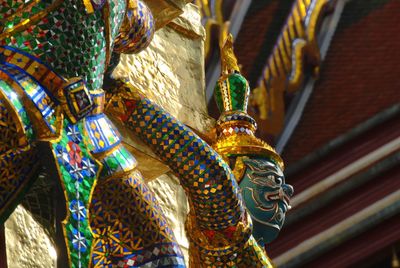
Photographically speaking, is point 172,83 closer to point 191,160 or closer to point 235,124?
point 235,124

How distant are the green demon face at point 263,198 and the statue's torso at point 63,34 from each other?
1.55ft

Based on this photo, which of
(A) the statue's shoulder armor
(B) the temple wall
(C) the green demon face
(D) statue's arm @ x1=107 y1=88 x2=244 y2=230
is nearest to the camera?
(A) the statue's shoulder armor

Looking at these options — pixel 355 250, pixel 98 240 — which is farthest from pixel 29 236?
pixel 355 250

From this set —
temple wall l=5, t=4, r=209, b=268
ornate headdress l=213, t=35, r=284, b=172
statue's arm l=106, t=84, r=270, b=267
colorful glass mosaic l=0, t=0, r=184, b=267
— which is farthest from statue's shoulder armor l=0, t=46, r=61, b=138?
ornate headdress l=213, t=35, r=284, b=172

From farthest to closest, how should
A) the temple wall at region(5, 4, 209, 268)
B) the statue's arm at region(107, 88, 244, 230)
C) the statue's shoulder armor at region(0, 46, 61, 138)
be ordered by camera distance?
the temple wall at region(5, 4, 209, 268) < the statue's arm at region(107, 88, 244, 230) < the statue's shoulder armor at region(0, 46, 61, 138)

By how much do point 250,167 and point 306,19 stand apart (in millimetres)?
5387

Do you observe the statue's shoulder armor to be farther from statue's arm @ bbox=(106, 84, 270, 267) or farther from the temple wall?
the temple wall

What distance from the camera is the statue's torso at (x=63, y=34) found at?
232 cm

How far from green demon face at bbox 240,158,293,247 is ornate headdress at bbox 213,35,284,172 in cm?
2

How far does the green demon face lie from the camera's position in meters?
2.79

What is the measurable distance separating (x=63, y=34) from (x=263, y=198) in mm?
581

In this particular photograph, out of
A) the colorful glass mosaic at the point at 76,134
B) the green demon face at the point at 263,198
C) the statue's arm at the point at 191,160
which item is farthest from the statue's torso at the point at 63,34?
the green demon face at the point at 263,198

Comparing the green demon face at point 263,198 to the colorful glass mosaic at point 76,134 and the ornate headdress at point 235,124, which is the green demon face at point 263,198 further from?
the colorful glass mosaic at point 76,134

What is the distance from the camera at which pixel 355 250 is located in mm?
7027
